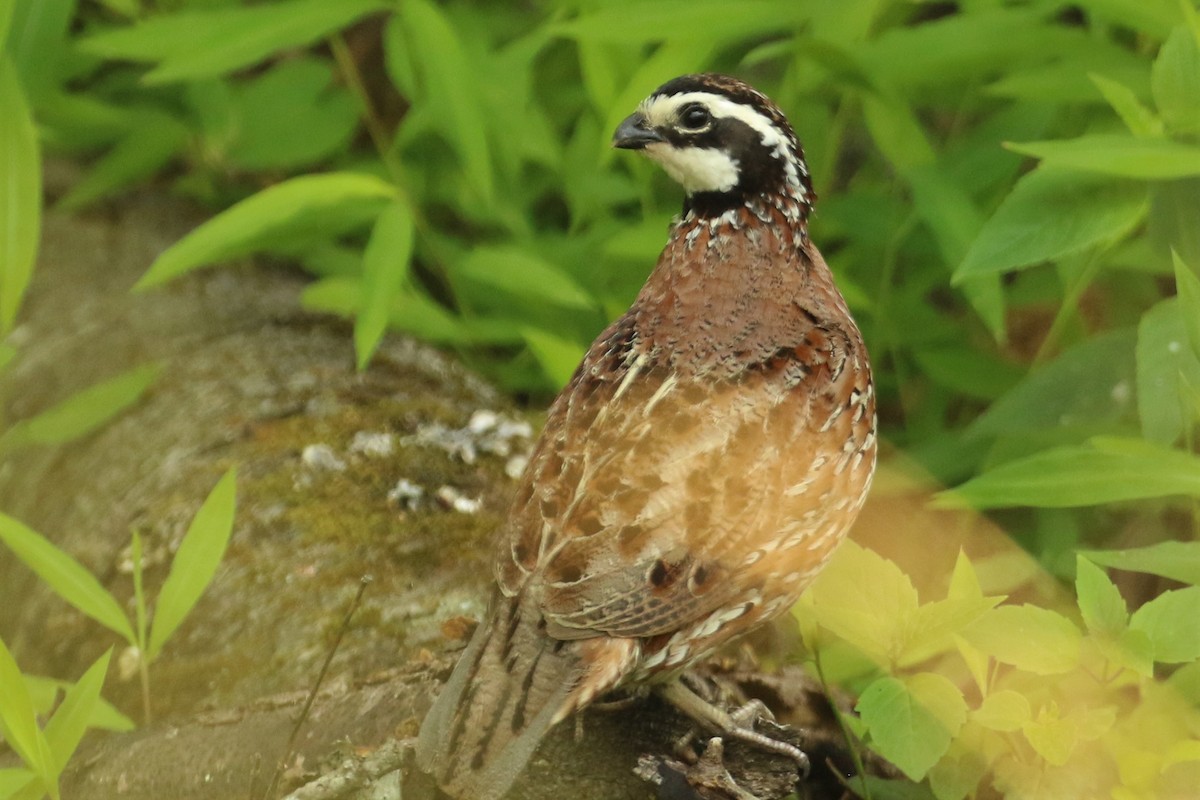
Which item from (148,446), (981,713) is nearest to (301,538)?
(148,446)

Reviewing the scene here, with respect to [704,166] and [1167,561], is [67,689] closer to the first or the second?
[704,166]

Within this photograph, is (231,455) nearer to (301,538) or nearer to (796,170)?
(301,538)

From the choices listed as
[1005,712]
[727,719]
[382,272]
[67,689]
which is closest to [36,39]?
[382,272]

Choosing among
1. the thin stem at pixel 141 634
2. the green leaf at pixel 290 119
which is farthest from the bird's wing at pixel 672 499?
the green leaf at pixel 290 119

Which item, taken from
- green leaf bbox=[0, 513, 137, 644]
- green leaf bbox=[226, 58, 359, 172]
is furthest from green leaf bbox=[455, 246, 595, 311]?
green leaf bbox=[0, 513, 137, 644]

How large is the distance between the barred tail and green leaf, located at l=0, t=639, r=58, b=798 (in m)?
0.65

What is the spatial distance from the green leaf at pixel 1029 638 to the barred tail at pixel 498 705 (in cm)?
70

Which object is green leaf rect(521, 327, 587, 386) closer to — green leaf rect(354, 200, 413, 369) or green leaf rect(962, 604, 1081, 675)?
green leaf rect(354, 200, 413, 369)

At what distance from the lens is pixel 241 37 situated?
355 cm

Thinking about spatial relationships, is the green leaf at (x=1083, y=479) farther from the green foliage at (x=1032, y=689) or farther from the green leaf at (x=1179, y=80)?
the green leaf at (x=1179, y=80)

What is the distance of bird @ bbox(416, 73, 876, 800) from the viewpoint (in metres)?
2.38

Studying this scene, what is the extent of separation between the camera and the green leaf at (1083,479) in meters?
2.51

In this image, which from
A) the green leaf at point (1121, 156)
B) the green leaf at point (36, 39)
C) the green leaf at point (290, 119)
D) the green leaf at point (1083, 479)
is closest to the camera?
the green leaf at point (1083, 479)

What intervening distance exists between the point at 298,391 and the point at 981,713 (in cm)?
195
